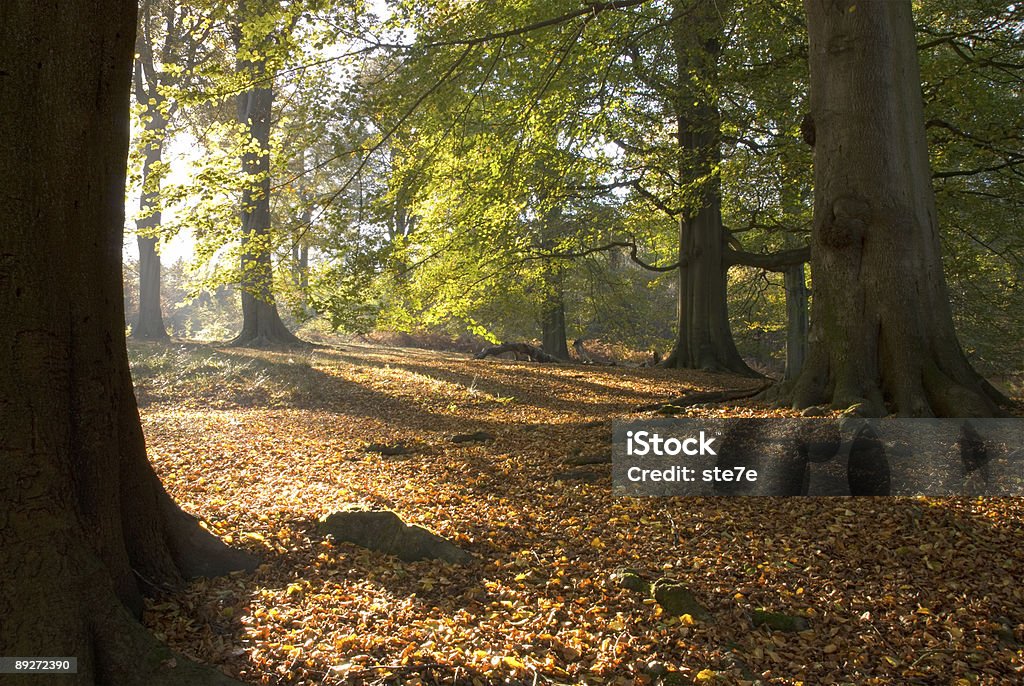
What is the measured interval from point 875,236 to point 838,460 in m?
2.26

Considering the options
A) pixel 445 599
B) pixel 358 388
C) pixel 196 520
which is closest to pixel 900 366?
pixel 445 599

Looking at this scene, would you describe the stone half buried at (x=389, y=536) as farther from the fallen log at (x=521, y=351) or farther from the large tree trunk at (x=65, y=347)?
the fallen log at (x=521, y=351)

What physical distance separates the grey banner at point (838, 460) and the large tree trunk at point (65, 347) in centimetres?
368

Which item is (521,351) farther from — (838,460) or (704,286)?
(838,460)

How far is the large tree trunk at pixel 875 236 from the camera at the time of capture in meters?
5.75

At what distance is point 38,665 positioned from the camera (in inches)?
97.3

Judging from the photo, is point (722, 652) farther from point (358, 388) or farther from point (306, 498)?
point (358, 388)

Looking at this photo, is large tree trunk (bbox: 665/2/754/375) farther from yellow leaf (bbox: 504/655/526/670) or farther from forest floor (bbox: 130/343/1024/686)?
yellow leaf (bbox: 504/655/526/670)

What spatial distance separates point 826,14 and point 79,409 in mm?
7019

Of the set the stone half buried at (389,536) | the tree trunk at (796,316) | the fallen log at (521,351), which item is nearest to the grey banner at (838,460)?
the stone half buried at (389,536)

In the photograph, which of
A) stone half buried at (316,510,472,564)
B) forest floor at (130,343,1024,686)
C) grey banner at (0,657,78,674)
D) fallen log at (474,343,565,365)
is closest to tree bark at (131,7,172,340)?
fallen log at (474,343,565,365)

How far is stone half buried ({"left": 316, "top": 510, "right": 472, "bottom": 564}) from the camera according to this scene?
4.25 m

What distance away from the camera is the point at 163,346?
17.1 m

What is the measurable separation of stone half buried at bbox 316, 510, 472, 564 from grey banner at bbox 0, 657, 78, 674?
1.92 metres
